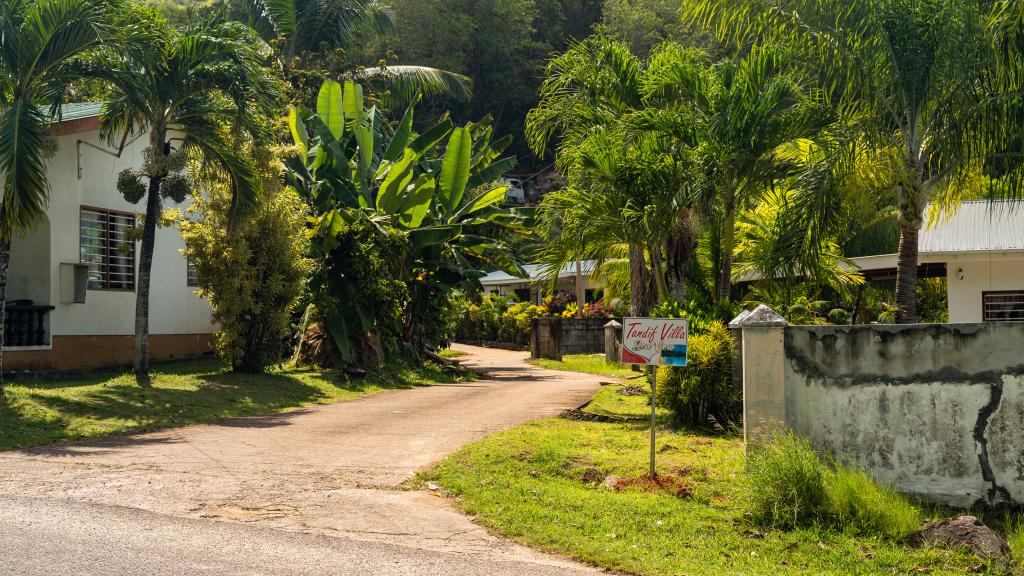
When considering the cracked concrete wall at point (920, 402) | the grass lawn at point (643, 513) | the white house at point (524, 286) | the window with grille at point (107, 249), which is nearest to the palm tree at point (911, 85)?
the cracked concrete wall at point (920, 402)

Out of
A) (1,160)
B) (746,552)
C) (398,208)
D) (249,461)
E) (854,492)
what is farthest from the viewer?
(398,208)

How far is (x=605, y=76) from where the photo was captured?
16234 millimetres

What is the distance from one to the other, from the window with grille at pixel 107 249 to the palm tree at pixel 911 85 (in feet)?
43.6

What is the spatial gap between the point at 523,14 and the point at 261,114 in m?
34.8

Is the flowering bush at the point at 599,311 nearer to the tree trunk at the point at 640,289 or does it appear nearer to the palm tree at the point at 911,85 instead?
the tree trunk at the point at 640,289

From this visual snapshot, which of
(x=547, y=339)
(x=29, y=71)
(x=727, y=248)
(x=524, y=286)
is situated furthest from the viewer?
(x=524, y=286)

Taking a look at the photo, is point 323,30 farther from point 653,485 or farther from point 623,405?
point 653,485

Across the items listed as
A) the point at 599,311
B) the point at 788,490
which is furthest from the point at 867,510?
the point at 599,311

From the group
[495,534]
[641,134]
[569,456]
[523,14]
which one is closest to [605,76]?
[641,134]

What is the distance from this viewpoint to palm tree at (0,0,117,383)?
13055 mm

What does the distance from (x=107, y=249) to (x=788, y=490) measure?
16083 mm

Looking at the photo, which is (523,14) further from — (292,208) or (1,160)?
(1,160)

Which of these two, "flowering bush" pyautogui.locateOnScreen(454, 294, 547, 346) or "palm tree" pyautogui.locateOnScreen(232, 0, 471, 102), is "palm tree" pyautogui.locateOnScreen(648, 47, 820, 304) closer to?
"palm tree" pyautogui.locateOnScreen(232, 0, 471, 102)

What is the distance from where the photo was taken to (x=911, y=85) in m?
11.4
